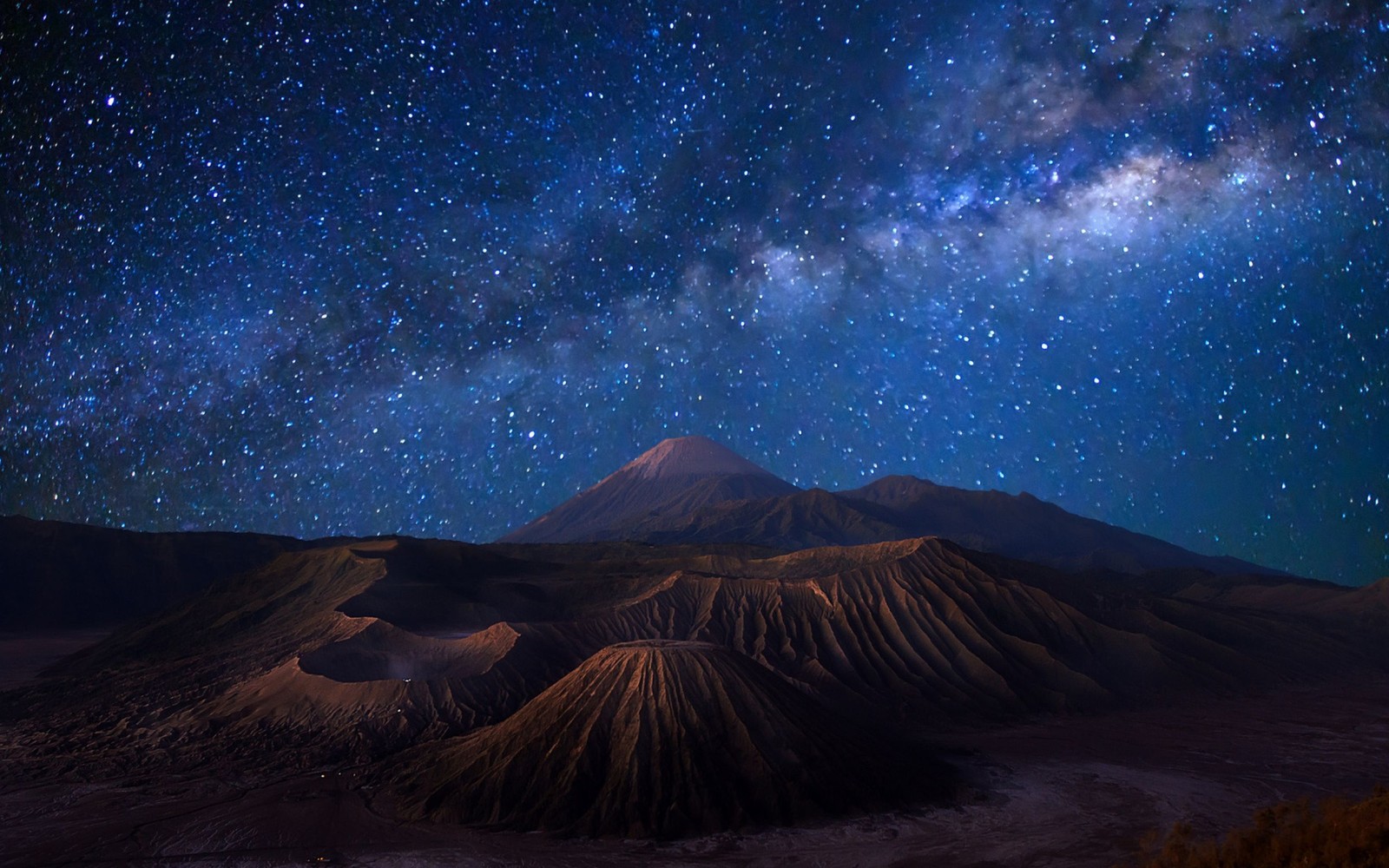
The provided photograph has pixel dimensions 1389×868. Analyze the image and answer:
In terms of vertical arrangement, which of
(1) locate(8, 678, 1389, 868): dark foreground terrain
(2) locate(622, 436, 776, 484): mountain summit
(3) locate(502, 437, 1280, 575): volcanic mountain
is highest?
(2) locate(622, 436, 776, 484): mountain summit

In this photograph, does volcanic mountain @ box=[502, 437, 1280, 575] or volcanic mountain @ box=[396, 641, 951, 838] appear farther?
volcanic mountain @ box=[502, 437, 1280, 575]

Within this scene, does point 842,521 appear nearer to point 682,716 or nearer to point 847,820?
point 682,716

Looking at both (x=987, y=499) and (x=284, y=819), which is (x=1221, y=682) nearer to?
(x=284, y=819)

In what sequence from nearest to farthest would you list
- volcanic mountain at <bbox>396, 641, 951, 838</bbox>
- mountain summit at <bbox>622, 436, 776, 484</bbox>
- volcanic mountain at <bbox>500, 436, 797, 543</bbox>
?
volcanic mountain at <bbox>396, 641, 951, 838</bbox> < volcanic mountain at <bbox>500, 436, 797, 543</bbox> < mountain summit at <bbox>622, 436, 776, 484</bbox>

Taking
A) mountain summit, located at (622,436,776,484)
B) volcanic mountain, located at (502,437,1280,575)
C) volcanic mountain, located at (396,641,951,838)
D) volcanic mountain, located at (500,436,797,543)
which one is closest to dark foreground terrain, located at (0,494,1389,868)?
volcanic mountain, located at (396,641,951,838)

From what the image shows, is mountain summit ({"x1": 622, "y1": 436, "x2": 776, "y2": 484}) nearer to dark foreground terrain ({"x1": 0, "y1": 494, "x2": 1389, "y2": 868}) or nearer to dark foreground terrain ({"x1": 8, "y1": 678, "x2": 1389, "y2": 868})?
dark foreground terrain ({"x1": 0, "y1": 494, "x2": 1389, "y2": 868})

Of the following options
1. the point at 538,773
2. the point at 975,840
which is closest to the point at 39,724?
the point at 538,773

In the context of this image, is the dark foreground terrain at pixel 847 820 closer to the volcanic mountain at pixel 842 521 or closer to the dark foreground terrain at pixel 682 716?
the dark foreground terrain at pixel 682 716

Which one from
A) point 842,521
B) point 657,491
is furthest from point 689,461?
point 842,521
